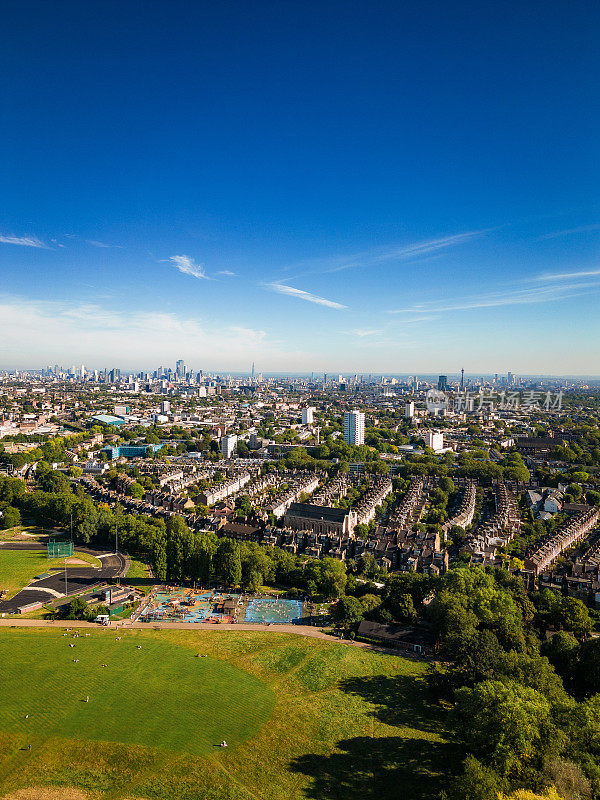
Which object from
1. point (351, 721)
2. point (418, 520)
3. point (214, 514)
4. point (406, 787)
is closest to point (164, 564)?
point (214, 514)

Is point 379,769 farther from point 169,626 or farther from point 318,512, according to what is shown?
point 318,512

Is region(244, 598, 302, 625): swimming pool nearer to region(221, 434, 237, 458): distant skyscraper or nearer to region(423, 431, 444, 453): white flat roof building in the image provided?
region(221, 434, 237, 458): distant skyscraper

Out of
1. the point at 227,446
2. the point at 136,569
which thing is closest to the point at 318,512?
the point at 136,569

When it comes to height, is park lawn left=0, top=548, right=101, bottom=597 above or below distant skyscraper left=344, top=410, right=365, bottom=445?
below

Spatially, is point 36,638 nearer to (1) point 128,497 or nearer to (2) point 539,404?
(1) point 128,497

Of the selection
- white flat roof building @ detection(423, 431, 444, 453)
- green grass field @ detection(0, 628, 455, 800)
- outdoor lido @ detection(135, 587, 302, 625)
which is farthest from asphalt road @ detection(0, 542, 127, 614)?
white flat roof building @ detection(423, 431, 444, 453)
